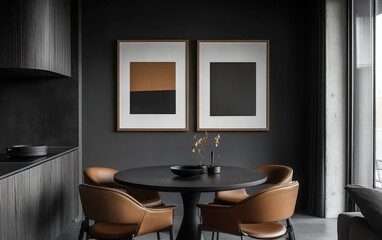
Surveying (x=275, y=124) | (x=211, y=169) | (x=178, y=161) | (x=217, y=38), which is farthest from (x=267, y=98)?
(x=211, y=169)

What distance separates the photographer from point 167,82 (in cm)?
523

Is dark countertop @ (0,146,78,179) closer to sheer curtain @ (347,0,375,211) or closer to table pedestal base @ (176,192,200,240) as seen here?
table pedestal base @ (176,192,200,240)

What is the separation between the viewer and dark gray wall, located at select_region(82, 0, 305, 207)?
207 inches

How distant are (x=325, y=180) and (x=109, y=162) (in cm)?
268

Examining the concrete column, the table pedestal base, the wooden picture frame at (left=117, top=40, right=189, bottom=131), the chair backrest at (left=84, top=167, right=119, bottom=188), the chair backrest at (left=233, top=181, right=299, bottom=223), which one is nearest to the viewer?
the chair backrest at (left=233, top=181, right=299, bottom=223)

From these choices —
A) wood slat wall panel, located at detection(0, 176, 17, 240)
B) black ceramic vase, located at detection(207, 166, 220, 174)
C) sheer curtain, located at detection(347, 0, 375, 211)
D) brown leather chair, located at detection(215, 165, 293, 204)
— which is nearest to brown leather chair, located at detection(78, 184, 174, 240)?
wood slat wall panel, located at detection(0, 176, 17, 240)

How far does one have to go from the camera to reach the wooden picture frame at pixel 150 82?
205 inches

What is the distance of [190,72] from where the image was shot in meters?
5.28

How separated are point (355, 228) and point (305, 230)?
2320mm

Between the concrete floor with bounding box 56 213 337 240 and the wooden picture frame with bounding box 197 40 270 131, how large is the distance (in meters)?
1.20

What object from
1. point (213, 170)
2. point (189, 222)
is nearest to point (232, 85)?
point (213, 170)

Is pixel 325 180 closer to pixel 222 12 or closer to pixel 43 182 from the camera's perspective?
pixel 222 12

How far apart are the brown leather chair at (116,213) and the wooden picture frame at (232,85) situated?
2.37 m

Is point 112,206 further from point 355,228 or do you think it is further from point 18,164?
point 355,228
